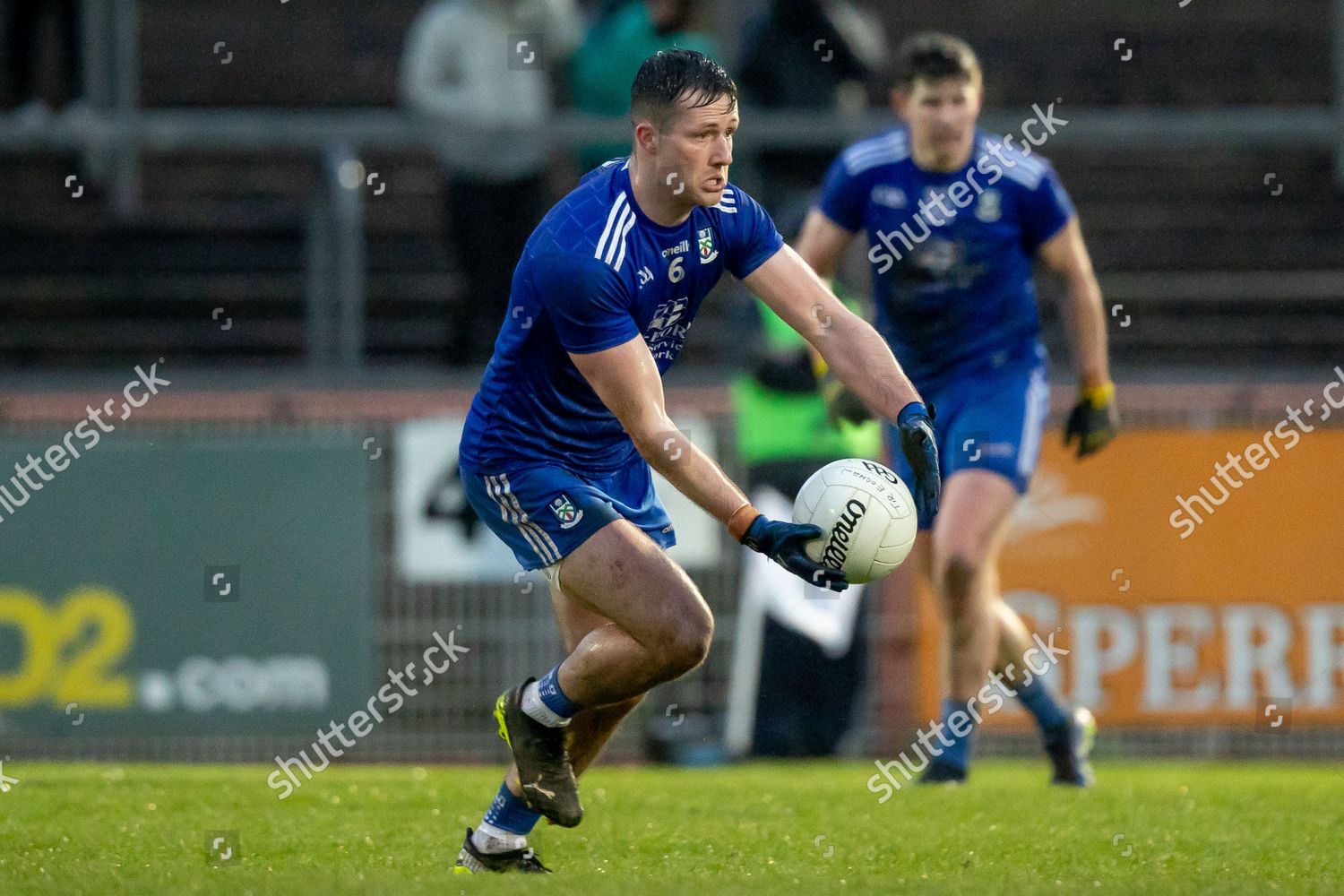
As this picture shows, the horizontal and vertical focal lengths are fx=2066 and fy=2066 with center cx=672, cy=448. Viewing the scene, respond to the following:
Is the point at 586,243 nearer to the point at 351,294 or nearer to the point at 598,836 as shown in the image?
the point at 598,836

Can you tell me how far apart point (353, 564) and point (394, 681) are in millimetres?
654

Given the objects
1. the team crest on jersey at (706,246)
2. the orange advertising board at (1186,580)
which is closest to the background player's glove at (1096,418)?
the orange advertising board at (1186,580)

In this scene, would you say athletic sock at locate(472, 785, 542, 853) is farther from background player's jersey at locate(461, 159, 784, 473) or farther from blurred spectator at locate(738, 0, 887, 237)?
blurred spectator at locate(738, 0, 887, 237)

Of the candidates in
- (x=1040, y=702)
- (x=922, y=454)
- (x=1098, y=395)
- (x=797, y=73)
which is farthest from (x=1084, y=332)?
(x=797, y=73)

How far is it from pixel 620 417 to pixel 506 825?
1318 millimetres

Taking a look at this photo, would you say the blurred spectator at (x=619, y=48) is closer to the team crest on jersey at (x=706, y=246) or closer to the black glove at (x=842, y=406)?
the black glove at (x=842, y=406)

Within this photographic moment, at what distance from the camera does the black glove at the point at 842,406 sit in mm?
8516

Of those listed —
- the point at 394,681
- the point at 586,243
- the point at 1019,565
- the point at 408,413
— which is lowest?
the point at 394,681

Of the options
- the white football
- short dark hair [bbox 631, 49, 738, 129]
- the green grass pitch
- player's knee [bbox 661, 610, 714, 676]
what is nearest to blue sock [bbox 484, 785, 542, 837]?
the green grass pitch

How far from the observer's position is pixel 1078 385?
850 centimetres

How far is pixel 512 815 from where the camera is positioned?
20.1ft

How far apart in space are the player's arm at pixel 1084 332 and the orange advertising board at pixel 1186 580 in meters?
2.40

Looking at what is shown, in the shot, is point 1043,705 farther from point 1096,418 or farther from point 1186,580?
point 1186,580

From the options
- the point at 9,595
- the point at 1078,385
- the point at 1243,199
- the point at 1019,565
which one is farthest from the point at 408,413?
the point at 1243,199
